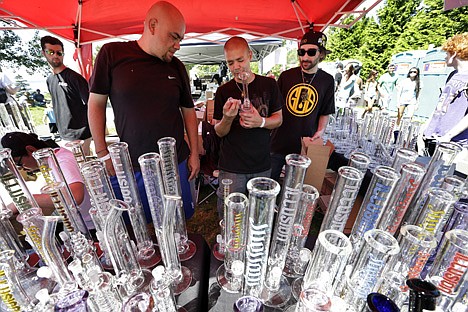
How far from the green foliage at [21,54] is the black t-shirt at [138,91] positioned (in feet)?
62.5

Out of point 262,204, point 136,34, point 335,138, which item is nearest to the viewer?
point 262,204

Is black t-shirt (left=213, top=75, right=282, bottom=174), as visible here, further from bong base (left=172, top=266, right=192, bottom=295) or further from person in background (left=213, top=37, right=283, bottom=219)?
bong base (left=172, top=266, right=192, bottom=295)

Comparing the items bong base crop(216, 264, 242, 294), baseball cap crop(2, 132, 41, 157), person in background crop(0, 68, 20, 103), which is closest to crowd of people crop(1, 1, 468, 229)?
baseball cap crop(2, 132, 41, 157)

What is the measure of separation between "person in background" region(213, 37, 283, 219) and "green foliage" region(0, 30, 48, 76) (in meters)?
19.4

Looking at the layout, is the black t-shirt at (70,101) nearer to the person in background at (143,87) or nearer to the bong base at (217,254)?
the person in background at (143,87)

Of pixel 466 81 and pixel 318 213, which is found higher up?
pixel 466 81

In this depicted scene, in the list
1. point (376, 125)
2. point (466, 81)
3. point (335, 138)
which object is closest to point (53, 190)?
point (376, 125)

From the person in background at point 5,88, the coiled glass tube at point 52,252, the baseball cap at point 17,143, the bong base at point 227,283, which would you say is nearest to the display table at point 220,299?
the bong base at point 227,283

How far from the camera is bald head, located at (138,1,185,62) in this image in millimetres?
1363

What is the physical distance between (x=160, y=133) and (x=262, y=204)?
3.66 ft

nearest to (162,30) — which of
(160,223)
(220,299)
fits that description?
(160,223)

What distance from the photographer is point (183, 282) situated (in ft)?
2.39

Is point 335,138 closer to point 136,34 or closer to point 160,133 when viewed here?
point 160,133

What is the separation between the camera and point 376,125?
1.82 meters
